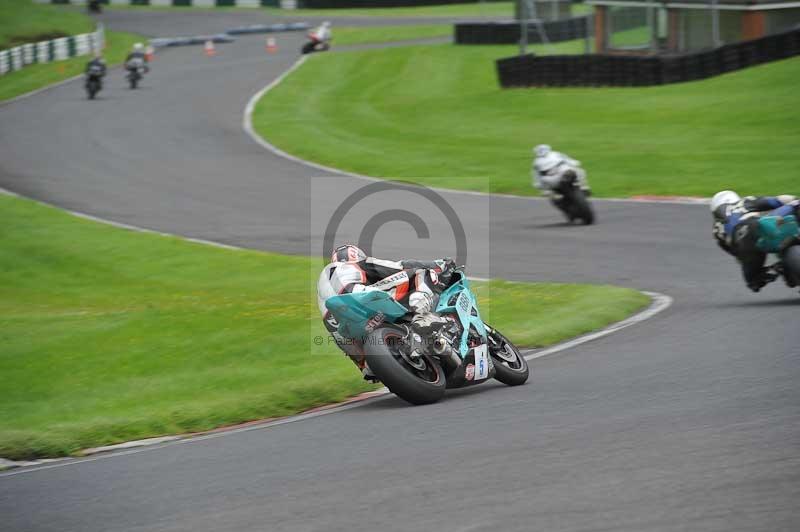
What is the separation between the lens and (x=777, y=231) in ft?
39.4

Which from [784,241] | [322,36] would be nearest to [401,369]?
[784,241]

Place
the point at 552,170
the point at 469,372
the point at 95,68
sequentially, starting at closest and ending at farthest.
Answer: the point at 469,372, the point at 552,170, the point at 95,68

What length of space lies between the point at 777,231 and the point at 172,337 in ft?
21.7

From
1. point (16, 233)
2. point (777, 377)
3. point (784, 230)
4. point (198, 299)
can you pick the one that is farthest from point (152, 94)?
point (777, 377)

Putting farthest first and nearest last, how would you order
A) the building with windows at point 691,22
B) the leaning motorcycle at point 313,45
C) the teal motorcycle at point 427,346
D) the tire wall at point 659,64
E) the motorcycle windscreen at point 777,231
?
the leaning motorcycle at point 313,45
the building with windows at point 691,22
the tire wall at point 659,64
the motorcycle windscreen at point 777,231
the teal motorcycle at point 427,346

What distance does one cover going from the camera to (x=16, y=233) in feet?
72.8

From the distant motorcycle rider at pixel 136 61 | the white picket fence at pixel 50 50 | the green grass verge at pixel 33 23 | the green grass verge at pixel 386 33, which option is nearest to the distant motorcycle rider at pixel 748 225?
the distant motorcycle rider at pixel 136 61

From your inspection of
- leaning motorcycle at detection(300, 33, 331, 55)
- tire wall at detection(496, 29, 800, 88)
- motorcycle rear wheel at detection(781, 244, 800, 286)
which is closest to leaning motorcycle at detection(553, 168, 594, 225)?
motorcycle rear wheel at detection(781, 244, 800, 286)

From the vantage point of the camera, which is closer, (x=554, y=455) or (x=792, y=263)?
(x=554, y=455)

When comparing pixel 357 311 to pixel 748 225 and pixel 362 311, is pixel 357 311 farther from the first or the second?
pixel 748 225

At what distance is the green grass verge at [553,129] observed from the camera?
977 inches

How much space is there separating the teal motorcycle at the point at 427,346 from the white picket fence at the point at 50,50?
42.2 metres

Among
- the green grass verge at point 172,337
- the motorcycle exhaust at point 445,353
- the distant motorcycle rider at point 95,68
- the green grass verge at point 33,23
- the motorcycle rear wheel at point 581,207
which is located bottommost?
the green grass verge at point 172,337

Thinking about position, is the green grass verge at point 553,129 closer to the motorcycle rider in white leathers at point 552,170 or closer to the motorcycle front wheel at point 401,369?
the motorcycle rider in white leathers at point 552,170
